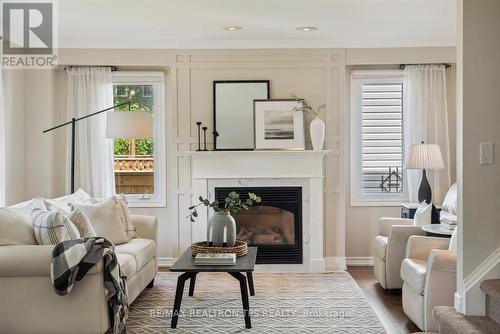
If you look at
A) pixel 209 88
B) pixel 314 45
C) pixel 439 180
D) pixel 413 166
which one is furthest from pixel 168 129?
pixel 439 180

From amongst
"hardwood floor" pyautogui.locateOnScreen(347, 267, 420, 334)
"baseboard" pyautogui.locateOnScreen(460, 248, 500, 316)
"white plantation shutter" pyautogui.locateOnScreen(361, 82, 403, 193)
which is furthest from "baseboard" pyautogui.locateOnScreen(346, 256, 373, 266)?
"baseboard" pyautogui.locateOnScreen(460, 248, 500, 316)

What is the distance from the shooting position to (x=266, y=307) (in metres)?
4.35

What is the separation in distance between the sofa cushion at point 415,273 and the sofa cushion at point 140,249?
2.08 metres

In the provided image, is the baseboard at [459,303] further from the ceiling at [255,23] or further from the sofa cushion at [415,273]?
the ceiling at [255,23]

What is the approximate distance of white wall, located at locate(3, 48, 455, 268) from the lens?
19.2 feet

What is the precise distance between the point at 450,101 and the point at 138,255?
151 inches

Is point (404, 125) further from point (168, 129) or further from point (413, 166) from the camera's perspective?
point (168, 129)

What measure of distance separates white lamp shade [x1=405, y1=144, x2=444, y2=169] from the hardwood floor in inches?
48.6

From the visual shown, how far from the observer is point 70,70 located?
5.91 metres

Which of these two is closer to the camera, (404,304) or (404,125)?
(404,304)

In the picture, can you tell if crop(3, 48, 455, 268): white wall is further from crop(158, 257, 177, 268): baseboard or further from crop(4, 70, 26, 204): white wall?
crop(158, 257, 177, 268): baseboard

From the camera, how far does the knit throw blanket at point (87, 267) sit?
313cm

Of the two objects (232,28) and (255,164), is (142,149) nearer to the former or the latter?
(255,164)

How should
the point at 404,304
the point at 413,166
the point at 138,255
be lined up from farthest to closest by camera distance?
the point at 413,166 → the point at 138,255 → the point at 404,304
